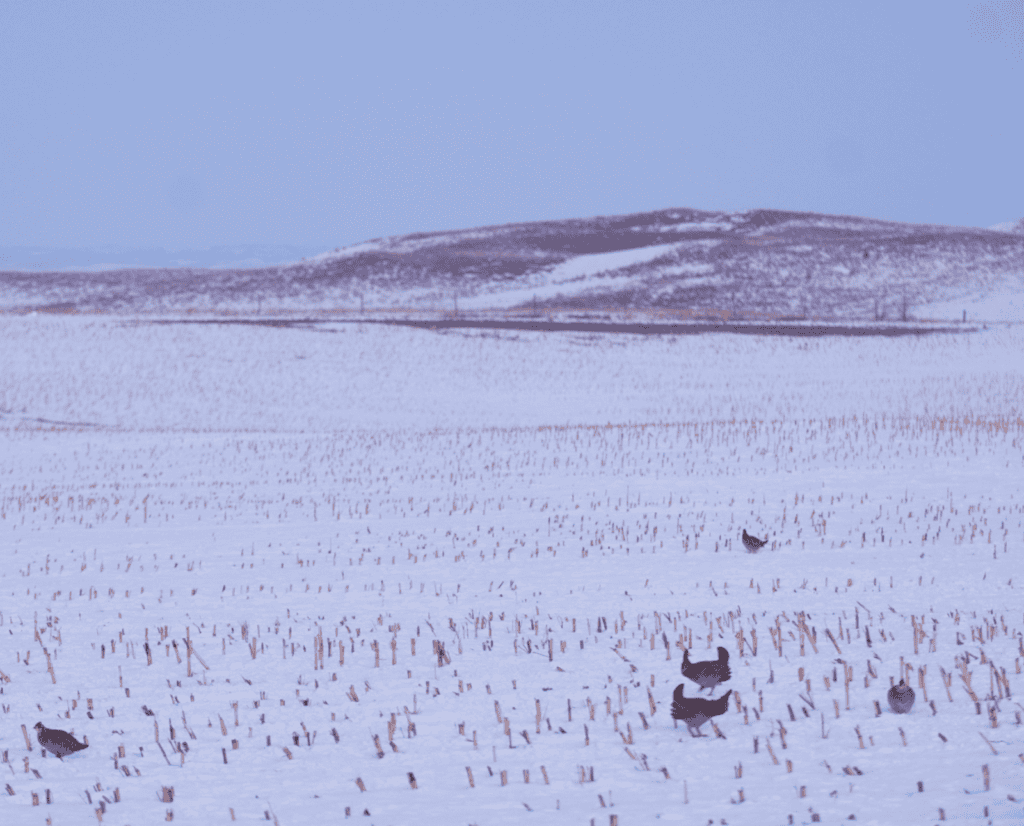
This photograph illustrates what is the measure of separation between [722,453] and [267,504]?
9.29 meters

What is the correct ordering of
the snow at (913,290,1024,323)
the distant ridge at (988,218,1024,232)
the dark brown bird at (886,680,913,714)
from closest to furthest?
1. the dark brown bird at (886,680,913,714)
2. the snow at (913,290,1024,323)
3. the distant ridge at (988,218,1024,232)

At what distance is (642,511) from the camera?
1494cm

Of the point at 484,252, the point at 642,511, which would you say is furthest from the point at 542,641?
the point at 484,252

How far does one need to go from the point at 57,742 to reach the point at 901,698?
482 centimetres

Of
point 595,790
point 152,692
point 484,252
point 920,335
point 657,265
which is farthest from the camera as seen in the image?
point 484,252

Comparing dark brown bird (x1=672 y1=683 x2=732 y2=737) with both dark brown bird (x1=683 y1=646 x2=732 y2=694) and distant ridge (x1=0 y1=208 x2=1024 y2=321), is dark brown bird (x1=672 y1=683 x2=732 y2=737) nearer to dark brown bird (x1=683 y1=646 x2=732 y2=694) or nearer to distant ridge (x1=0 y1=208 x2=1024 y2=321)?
dark brown bird (x1=683 y1=646 x2=732 y2=694)

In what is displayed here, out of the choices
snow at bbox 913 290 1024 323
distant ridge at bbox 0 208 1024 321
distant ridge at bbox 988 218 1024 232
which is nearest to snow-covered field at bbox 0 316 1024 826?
distant ridge at bbox 0 208 1024 321

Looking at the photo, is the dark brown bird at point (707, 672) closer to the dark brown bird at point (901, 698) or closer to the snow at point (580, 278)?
the dark brown bird at point (901, 698)

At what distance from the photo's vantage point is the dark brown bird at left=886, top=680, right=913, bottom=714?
5992 millimetres

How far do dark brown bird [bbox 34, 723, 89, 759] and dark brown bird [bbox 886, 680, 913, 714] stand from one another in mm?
4678

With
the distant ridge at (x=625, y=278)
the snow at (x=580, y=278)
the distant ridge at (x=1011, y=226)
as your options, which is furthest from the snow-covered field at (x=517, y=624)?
the distant ridge at (x=1011, y=226)

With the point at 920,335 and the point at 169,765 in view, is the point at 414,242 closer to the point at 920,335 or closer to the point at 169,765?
the point at 920,335

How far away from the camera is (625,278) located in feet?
270

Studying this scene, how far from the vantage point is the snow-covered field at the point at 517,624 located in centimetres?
540
